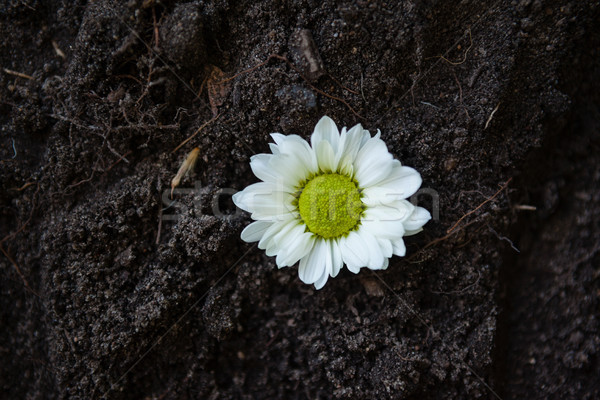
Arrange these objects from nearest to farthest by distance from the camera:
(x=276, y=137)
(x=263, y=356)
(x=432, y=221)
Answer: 1. (x=276, y=137)
2. (x=432, y=221)
3. (x=263, y=356)

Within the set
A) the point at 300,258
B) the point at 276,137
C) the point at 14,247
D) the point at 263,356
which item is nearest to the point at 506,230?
the point at 300,258

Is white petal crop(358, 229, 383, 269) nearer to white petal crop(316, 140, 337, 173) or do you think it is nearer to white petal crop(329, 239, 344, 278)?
white petal crop(329, 239, 344, 278)

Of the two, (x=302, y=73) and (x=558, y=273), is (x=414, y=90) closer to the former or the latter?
(x=302, y=73)

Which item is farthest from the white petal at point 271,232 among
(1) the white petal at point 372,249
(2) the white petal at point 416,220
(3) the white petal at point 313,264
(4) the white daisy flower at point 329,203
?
(2) the white petal at point 416,220

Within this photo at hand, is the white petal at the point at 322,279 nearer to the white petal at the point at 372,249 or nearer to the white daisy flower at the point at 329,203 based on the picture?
the white daisy flower at the point at 329,203

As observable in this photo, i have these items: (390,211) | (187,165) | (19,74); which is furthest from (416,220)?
(19,74)

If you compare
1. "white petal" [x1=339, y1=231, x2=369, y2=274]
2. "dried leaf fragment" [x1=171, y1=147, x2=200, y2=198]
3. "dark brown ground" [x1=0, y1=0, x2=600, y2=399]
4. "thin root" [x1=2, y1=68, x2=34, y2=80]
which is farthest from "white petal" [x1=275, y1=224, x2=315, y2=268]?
"thin root" [x1=2, y1=68, x2=34, y2=80]

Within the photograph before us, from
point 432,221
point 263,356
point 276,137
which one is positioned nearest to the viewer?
point 276,137
